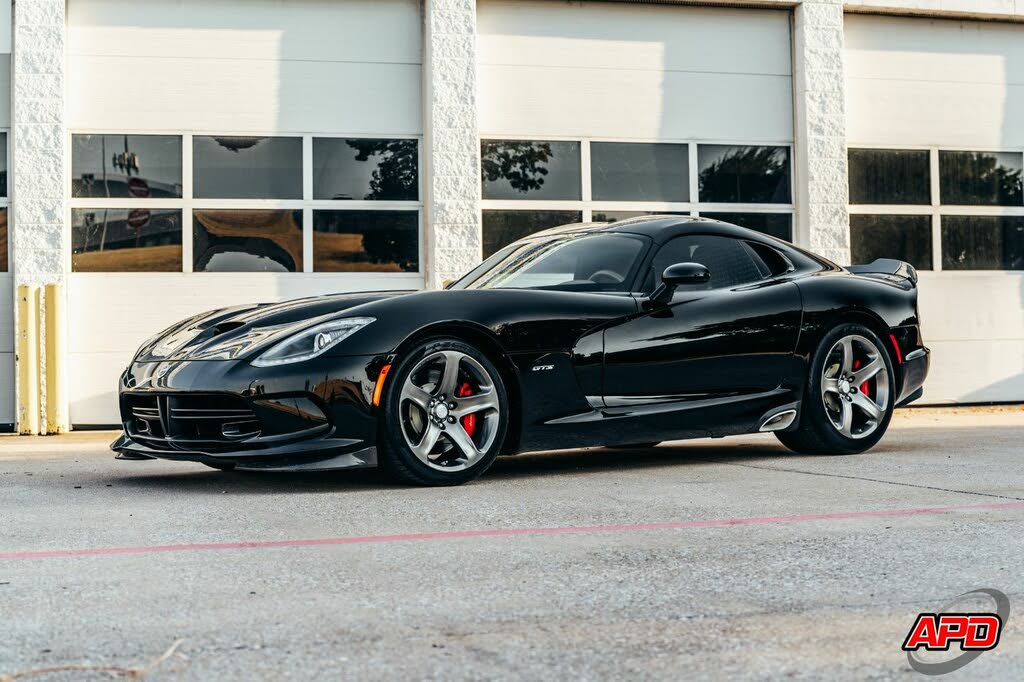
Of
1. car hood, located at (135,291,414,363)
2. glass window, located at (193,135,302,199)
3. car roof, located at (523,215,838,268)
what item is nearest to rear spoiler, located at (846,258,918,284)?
car roof, located at (523,215,838,268)

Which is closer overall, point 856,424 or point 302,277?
point 856,424

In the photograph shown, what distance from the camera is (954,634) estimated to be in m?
2.98

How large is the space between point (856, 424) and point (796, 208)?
6.48 metres

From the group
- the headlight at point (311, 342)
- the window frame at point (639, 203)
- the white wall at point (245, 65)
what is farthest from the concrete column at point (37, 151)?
the headlight at point (311, 342)

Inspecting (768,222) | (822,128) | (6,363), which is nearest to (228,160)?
(6,363)

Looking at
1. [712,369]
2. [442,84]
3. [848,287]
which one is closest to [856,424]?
[848,287]

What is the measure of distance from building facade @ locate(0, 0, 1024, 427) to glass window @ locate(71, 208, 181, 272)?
2cm

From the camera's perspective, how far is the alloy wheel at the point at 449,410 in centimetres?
584

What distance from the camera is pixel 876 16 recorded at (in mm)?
13852

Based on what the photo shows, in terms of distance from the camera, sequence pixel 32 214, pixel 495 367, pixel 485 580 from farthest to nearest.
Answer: pixel 32 214 → pixel 495 367 → pixel 485 580

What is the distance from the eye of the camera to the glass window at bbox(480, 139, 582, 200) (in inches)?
501

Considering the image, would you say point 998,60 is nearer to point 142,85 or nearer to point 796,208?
point 796,208

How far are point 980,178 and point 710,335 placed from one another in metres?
8.72

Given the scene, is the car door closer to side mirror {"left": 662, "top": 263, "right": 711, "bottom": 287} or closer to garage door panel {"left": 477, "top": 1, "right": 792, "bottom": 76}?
side mirror {"left": 662, "top": 263, "right": 711, "bottom": 287}
